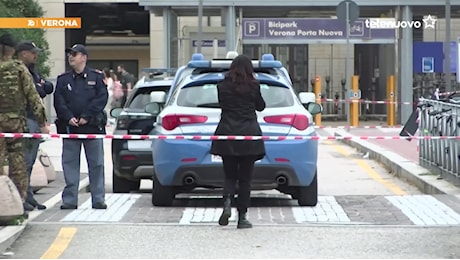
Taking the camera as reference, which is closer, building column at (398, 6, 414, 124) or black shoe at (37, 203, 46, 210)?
black shoe at (37, 203, 46, 210)

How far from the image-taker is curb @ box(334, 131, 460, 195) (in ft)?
39.8

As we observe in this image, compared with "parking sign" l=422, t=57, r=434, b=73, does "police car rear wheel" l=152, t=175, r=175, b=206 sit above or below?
below

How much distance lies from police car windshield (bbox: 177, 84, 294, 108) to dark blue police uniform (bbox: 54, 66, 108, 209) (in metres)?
0.87

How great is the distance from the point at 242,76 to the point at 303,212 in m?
1.90

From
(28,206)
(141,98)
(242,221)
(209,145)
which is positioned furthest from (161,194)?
(141,98)

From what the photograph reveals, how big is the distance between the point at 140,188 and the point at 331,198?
10.9 ft

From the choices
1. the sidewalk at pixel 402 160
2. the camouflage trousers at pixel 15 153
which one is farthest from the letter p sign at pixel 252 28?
the camouflage trousers at pixel 15 153

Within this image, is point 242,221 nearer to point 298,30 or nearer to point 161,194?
point 161,194

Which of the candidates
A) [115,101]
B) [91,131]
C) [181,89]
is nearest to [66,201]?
[91,131]

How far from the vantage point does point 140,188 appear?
44.3 ft

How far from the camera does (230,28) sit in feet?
84.9

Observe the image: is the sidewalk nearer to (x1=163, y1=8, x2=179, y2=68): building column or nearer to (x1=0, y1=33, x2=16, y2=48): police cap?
(x1=163, y1=8, x2=179, y2=68): building column

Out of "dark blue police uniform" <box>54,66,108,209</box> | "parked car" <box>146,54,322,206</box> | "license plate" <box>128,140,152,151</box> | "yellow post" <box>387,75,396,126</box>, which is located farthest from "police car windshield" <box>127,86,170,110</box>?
"yellow post" <box>387,75,396,126</box>

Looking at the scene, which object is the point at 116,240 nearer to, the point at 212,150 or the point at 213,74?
the point at 212,150
